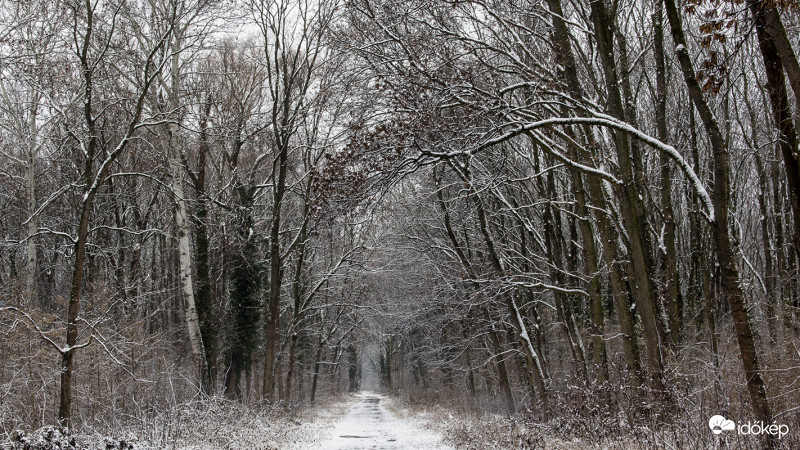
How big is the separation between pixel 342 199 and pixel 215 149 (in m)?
16.1

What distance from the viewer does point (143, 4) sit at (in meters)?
13.4

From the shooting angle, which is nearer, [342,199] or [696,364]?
[342,199]

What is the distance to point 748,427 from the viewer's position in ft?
17.7

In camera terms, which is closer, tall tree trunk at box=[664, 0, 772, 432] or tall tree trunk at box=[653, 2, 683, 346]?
tall tree trunk at box=[664, 0, 772, 432]

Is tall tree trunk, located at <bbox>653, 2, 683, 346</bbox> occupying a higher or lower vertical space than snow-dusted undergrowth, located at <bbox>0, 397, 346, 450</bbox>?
higher

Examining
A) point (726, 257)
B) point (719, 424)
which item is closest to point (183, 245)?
point (726, 257)

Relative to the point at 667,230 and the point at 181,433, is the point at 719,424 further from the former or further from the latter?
the point at 181,433

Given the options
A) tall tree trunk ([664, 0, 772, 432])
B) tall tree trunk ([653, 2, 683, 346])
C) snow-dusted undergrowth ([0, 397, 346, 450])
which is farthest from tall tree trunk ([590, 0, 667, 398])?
snow-dusted undergrowth ([0, 397, 346, 450])

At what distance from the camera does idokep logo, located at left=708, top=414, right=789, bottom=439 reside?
492 cm

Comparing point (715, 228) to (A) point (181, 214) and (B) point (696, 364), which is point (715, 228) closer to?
(B) point (696, 364)

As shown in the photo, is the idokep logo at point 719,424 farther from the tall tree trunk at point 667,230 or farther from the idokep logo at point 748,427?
the tall tree trunk at point 667,230

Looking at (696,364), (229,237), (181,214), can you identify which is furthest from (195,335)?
(696,364)

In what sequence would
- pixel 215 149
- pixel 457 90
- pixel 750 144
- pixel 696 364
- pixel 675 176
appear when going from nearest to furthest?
pixel 457 90 → pixel 696 364 → pixel 750 144 → pixel 675 176 → pixel 215 149

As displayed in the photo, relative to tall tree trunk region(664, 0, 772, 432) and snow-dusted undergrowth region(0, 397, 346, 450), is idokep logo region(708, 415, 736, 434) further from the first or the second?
snow-dusted undergrowth region(0, 397, 346, 450)
